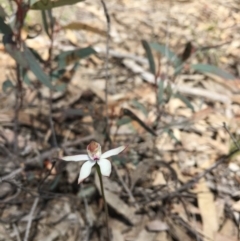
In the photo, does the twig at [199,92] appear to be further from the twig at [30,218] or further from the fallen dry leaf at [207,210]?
the twig at [30,218]

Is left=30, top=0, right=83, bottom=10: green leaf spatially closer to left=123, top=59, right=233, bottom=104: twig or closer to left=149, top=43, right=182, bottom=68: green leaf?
left=149, top=43, right=182, bottom=68: green leaf

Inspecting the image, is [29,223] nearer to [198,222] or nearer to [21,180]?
[21,180]

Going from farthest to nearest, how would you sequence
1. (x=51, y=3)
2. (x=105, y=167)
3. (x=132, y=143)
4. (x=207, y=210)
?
(x=132, y=143), (x=207, y=210), (x=51, y=3), (x=105, y=167)

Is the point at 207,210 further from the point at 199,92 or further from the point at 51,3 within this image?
the point at 51,3

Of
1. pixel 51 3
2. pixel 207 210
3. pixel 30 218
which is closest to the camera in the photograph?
pixel 51 3

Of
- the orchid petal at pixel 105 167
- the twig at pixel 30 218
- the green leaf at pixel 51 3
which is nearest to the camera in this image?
the orchid petal at pixel 105 167

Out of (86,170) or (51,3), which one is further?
(51,3)

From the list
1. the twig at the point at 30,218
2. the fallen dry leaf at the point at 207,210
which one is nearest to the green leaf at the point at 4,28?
the twig at the point at 30,218

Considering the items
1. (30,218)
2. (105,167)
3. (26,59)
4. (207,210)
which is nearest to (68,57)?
(26,59)

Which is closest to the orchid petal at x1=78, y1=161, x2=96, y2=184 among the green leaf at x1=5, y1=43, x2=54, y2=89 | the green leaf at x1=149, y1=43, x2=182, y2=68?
the green leaf at x1=5, y1=43, x2=54, y2=89

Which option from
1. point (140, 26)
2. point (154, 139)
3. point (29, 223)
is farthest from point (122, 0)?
point (29, 223)

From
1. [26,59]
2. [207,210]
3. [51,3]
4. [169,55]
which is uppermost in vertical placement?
[51,3]
